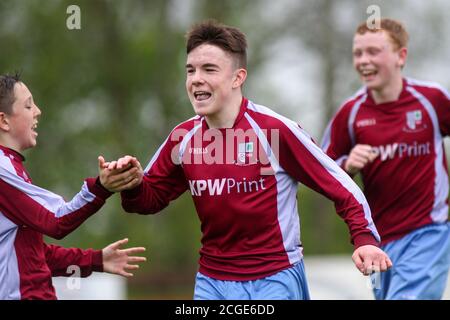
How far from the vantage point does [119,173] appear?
5012 mm

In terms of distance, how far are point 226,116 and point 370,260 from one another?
1.23m

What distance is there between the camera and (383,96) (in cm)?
682

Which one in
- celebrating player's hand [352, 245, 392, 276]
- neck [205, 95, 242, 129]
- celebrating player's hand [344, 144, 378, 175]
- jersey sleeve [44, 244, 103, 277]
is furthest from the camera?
celebrating player's hand [344, 144, 378, 175]

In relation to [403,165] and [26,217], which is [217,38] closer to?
[26,217]

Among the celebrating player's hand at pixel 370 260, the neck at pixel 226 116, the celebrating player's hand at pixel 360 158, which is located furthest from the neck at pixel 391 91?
the celebrating player's hand at pixel 370 260

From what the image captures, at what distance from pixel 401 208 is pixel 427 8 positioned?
14231 mm

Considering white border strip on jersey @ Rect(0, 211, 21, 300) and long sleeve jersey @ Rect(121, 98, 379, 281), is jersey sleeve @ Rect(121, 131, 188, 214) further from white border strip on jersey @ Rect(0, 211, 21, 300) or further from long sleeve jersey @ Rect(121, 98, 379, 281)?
white border strip on jersey @ Rect(0, 211, 21, 300)

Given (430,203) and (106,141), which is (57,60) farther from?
(430,203)

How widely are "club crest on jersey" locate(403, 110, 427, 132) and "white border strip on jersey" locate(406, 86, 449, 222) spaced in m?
0.08

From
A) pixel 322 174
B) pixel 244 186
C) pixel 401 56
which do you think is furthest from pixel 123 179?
pixel 401 56

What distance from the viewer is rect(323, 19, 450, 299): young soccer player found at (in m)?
6.58

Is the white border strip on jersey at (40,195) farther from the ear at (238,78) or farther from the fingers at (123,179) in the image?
the ear at (238,78)

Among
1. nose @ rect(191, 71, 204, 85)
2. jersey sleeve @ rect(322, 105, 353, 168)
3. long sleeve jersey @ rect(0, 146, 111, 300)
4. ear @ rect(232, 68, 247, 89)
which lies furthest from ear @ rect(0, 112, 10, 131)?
jersey sleeve @ rect(322, 105, 353, 168)
